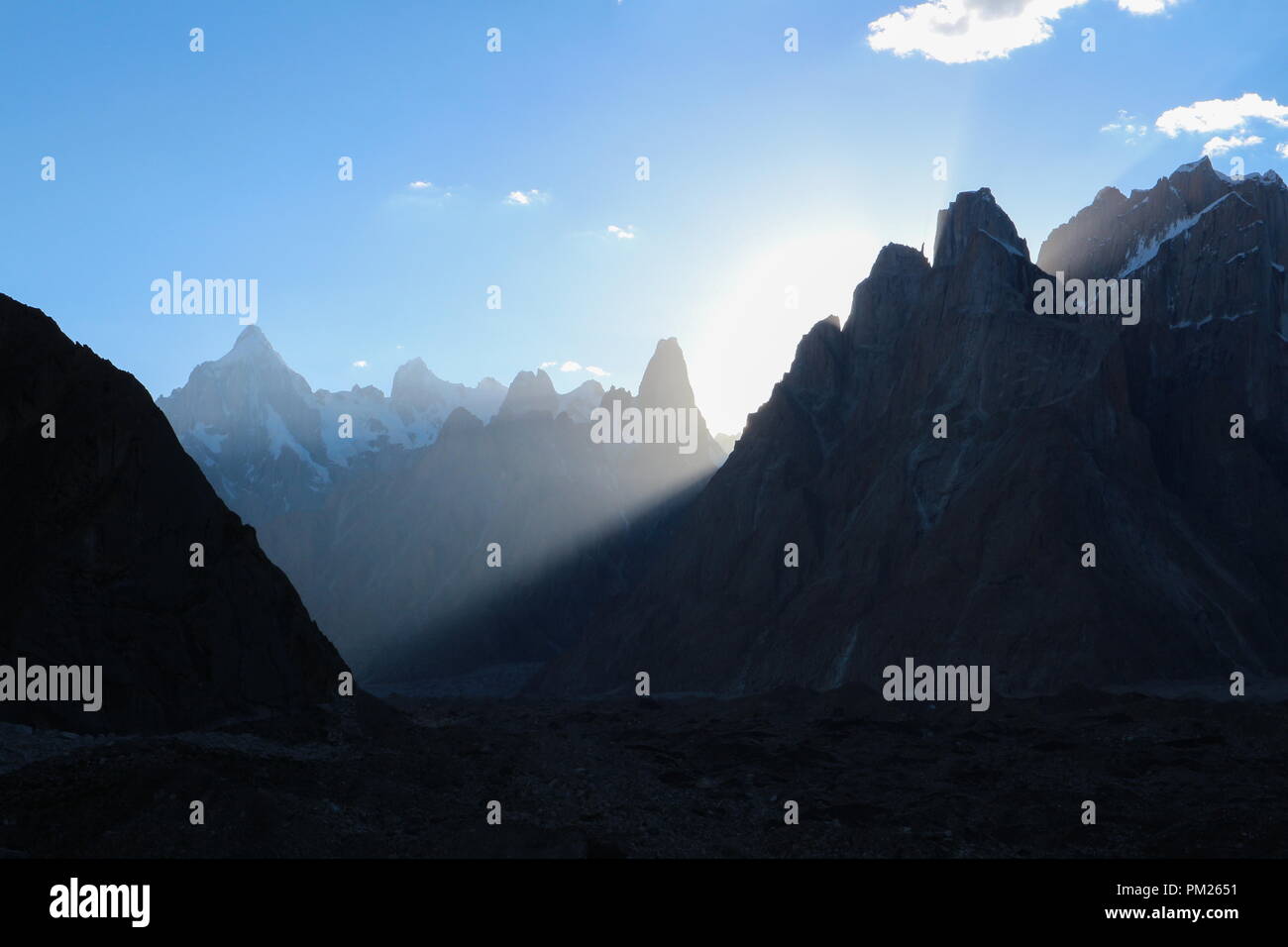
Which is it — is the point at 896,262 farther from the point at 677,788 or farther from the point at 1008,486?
the point at 677,788

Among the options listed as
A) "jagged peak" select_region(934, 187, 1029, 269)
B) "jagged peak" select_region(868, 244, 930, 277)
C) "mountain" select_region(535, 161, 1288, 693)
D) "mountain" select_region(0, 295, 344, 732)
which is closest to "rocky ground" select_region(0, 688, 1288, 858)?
"mountain" select_region(0, 295, 344, 732)

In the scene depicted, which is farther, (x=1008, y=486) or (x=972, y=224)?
(x=972, y=224)

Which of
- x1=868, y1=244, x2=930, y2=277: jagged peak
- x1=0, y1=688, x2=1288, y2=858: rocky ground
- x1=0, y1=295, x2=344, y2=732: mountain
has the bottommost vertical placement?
x1=0, y1=688, x2=1288, y2=858: rocky ground

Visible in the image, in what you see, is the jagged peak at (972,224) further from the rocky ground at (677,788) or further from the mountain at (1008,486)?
the rocky ground at (677,788)

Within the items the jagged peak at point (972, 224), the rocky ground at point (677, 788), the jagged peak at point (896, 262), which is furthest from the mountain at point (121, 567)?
the jagged peak at point (896, 262)

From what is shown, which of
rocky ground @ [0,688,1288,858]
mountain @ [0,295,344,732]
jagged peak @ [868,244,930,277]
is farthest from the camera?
jagged peak @ [868,244,930,277]

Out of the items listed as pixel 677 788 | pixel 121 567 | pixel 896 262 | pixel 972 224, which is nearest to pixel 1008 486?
pixel 972 224

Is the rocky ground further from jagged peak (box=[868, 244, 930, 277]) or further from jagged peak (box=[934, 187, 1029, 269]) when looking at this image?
jagged peak (box=[868, 244, 930, 277])
